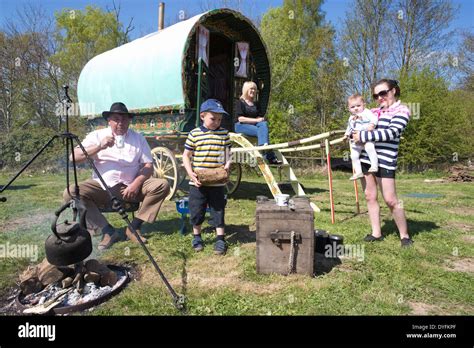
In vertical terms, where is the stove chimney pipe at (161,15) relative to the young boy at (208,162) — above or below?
above

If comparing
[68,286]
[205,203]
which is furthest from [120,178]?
[68,286]

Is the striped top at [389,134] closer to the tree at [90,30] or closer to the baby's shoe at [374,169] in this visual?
the baby's shoe at [374,169]

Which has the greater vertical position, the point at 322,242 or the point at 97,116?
the point at 97,116

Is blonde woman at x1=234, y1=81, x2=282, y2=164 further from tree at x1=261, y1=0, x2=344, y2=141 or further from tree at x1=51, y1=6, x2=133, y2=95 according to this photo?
tree at x1=51, y1=6, x2=133, y2=95

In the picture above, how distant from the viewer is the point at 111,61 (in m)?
7.22

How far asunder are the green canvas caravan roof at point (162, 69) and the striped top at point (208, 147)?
7.60 ft

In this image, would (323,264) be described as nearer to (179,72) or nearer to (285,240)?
(285,240)

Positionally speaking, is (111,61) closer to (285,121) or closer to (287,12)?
(285,121)

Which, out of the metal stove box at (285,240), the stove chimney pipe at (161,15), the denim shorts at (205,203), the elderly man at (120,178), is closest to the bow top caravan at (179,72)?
the stove chimney pipe at (161,15)

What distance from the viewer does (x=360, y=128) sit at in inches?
140

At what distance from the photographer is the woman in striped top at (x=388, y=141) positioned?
10.9 ft

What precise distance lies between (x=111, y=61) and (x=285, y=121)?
29.4ft

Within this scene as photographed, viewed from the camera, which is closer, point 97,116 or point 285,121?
point 97,116
